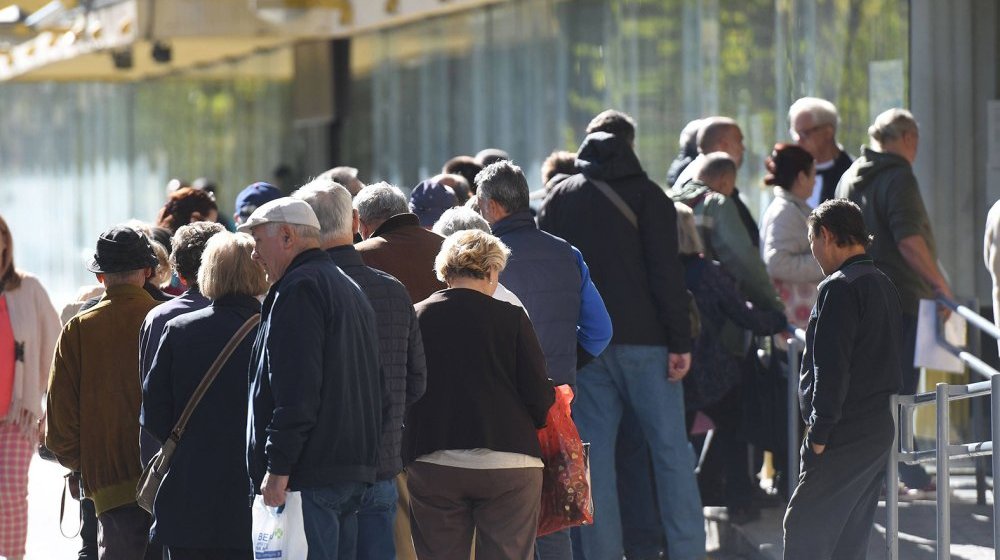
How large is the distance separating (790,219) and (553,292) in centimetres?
208

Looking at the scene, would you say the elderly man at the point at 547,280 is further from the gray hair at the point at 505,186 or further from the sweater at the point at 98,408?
the sweater at the point at 98,408

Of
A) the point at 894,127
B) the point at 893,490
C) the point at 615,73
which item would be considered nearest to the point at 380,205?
the point at 893,490

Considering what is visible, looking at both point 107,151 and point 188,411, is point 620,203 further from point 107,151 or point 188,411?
point 107,151

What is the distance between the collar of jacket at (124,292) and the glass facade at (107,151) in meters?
18.5

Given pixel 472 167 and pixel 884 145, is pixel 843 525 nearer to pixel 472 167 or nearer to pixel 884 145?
pixel 884 145

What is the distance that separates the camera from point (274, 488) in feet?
17.7

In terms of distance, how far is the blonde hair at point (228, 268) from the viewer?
5.98m

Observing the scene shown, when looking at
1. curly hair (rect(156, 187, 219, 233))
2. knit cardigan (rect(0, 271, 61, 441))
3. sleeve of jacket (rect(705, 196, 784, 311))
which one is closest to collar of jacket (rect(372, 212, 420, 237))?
sleeve of jacket (rect(705, 196, 784, 311))

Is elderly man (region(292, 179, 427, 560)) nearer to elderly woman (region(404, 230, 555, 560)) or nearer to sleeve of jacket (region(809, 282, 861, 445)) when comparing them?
elderly woman (region(404, 230, 555, 560))

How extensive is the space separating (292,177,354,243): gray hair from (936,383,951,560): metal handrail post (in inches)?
86.2

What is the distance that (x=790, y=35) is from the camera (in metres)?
11.8

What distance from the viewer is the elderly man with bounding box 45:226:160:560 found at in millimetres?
6535

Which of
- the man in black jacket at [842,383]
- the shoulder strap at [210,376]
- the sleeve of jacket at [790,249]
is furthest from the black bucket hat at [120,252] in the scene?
the sleeve of jacket at [790,249]

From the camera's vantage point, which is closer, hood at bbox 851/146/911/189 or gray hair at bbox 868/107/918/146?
hood at bbox 851/146/911/189
